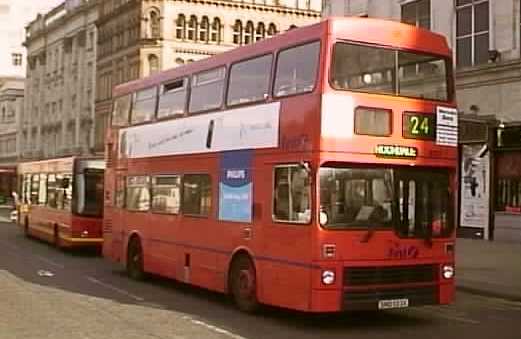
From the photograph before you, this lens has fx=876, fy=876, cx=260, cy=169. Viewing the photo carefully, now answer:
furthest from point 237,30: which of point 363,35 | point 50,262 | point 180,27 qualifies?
point 363,35

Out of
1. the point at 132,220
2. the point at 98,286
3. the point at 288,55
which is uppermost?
the point at 288,55

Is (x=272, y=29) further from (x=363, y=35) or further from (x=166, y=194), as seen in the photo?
(x=363, y=35)

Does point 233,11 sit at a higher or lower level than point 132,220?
higher

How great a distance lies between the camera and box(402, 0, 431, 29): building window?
31.4 m

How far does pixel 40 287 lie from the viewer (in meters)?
16.2

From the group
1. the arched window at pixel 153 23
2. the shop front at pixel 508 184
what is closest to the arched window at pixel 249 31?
the arched window at pixel 153 23

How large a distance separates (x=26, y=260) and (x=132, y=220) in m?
5.53

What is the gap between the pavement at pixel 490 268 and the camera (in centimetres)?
1709

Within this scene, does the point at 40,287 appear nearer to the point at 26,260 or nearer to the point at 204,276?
the point at 204,276

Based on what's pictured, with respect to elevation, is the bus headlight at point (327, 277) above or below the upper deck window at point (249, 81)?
below

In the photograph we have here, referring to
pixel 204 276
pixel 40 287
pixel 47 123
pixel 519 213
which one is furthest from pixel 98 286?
pixel 47 123

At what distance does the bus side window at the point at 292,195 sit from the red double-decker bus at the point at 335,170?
0.05 ft

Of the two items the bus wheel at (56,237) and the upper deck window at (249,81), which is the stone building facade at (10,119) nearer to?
the bus wheel at (56,237)

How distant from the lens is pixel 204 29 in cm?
6825
